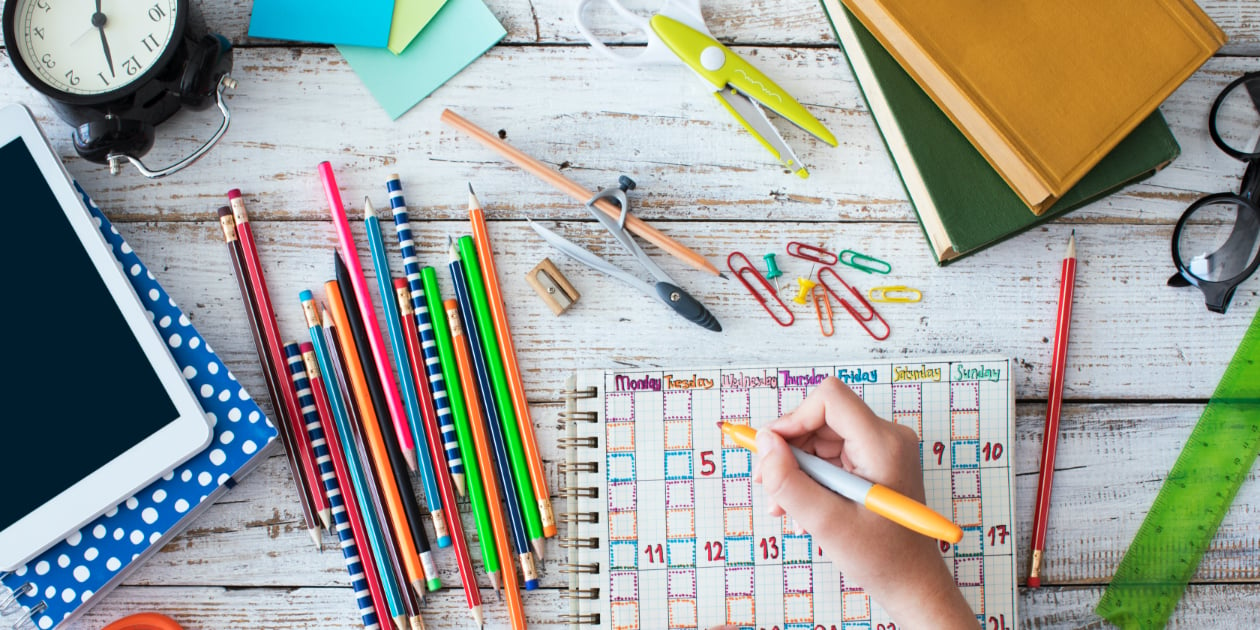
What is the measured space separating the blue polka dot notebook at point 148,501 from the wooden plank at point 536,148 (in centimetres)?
18

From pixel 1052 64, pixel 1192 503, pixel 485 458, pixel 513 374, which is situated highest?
pixel 1052 64

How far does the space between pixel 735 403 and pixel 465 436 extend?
400mm

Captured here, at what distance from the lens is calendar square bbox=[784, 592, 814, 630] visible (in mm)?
1199

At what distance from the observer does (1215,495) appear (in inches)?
49.6

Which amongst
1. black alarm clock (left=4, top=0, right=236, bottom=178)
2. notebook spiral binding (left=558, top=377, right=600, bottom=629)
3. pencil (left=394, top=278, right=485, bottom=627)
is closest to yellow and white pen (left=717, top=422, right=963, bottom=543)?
notebook spiral binding (left=558, top=377, right=600, bottom=629)

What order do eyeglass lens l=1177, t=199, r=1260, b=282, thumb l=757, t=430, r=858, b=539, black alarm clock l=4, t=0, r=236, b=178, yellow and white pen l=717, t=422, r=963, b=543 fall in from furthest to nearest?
eyeglass lens l=1177, t=199, r=1260, b=282, black alarm clock l=4, t=0, r=236, b=178, thumb l=757, t=430, r=858, b=539, yellow and white pen l=717, t=422, r=963, b=543

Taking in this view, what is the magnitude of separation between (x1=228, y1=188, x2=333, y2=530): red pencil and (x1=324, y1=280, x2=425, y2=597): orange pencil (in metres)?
0.09

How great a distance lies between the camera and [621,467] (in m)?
1.21

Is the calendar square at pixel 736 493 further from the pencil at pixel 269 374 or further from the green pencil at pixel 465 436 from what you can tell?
the pencil at pixel 269 374

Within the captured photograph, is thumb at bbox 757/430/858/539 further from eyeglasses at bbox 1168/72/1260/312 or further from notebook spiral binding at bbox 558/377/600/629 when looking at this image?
eyeglasses at bbox 1168/72/1260/312

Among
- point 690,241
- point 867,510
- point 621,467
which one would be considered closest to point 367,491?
point 621,467

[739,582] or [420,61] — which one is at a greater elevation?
[420,61]

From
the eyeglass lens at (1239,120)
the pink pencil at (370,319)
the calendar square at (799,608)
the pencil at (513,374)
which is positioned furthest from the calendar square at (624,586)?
the eyeglass lens at (1239,120)

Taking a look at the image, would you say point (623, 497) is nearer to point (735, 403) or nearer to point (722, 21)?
point (735, 403)
